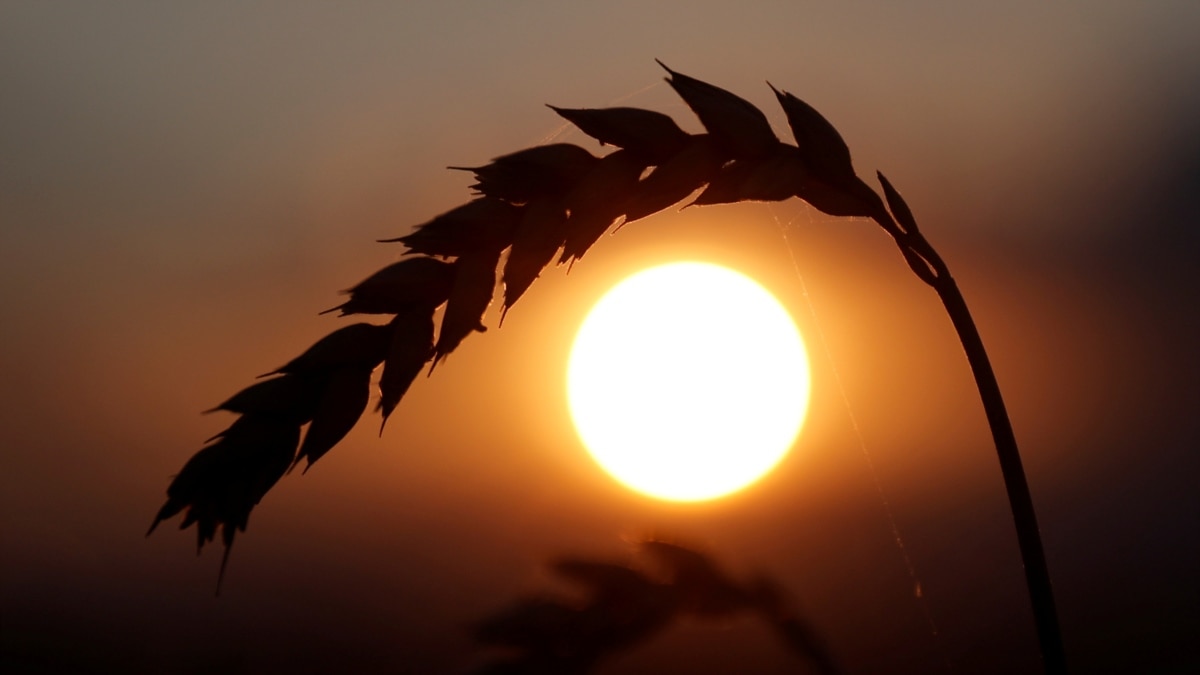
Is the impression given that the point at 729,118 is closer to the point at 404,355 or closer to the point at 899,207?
the point at 899,207

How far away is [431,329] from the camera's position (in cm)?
110

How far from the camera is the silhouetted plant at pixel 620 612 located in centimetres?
152

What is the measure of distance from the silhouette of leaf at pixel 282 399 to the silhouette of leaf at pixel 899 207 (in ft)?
2.21

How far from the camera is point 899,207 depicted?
3.81 feet

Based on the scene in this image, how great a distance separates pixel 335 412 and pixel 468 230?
0.26m

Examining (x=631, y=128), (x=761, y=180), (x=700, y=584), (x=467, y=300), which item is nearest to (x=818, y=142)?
(x=761, y=180)

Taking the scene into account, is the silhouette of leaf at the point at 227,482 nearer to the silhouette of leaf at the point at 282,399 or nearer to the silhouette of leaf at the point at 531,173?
the silhouette of leaf at the point at 282,399

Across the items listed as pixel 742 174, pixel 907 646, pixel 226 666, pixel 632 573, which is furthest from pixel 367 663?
pixel 742 174

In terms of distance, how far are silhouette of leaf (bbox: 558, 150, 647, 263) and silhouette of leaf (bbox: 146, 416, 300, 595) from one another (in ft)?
1.26

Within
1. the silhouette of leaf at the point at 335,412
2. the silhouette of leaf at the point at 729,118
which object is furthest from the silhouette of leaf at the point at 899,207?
the silhouette of leaf at the point at 335,412

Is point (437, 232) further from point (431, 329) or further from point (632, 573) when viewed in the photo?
point (632, 573)

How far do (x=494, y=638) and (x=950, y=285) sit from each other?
0.96 metres

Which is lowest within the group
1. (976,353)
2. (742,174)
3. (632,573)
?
(632,573)

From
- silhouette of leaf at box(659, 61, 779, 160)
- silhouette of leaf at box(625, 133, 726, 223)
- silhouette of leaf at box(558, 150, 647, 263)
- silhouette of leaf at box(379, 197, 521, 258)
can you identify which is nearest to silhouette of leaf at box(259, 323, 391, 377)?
silhouette of leaf at box(379, 197, 521, 258)
